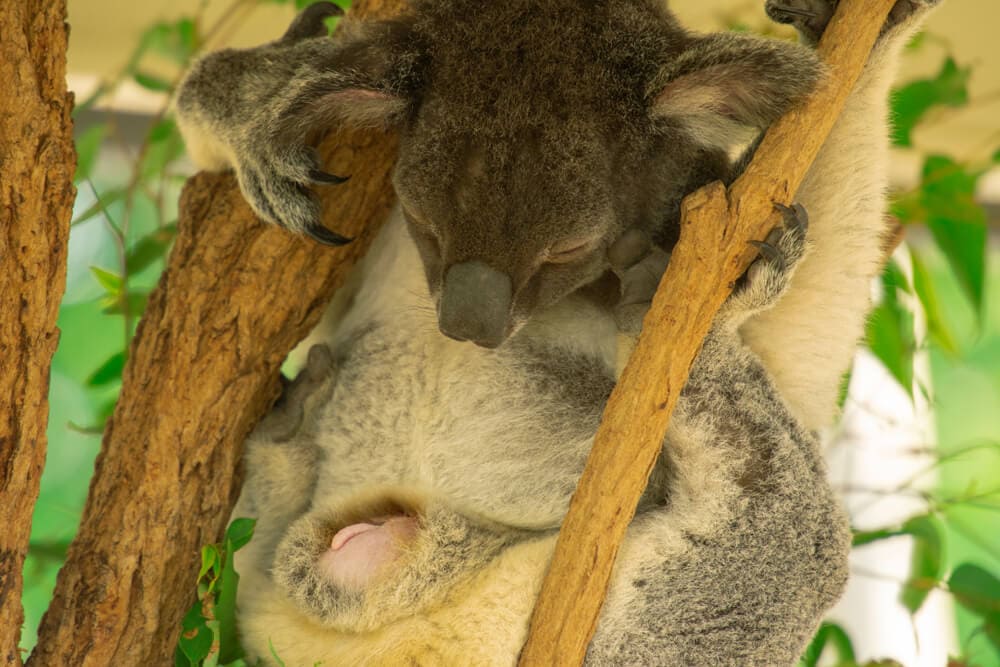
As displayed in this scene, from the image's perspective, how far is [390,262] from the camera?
251 centimetres

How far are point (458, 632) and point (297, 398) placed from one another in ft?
2.12

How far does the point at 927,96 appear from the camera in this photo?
2.88 m

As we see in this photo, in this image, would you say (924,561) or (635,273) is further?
(924,561)

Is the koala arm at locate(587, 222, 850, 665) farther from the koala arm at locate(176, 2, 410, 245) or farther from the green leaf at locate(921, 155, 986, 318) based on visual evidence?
the green leaf at locate(921, 155, 986, 318)

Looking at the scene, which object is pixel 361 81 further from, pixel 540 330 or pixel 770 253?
pixel 770 253

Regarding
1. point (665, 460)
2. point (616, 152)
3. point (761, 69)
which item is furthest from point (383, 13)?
point (665, 460)

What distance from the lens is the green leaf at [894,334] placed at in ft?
9.00

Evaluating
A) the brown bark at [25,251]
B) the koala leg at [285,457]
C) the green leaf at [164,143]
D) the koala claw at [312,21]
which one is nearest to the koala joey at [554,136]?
the koala claw at [312,21]

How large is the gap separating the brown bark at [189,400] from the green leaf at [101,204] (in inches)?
13.8

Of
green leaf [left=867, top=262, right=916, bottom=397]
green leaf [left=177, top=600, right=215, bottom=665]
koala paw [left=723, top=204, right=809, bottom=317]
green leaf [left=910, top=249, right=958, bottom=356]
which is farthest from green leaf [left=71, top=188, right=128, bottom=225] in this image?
green leaf [left=910, top=249, right=958, bottom=356]

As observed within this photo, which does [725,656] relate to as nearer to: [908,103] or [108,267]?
[908,103]

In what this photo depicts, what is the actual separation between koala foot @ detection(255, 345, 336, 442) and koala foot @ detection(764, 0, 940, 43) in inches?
45.4

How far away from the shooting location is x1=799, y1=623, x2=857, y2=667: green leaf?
263 cm

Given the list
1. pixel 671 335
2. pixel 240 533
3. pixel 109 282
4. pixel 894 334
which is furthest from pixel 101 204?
pixel 894 334
